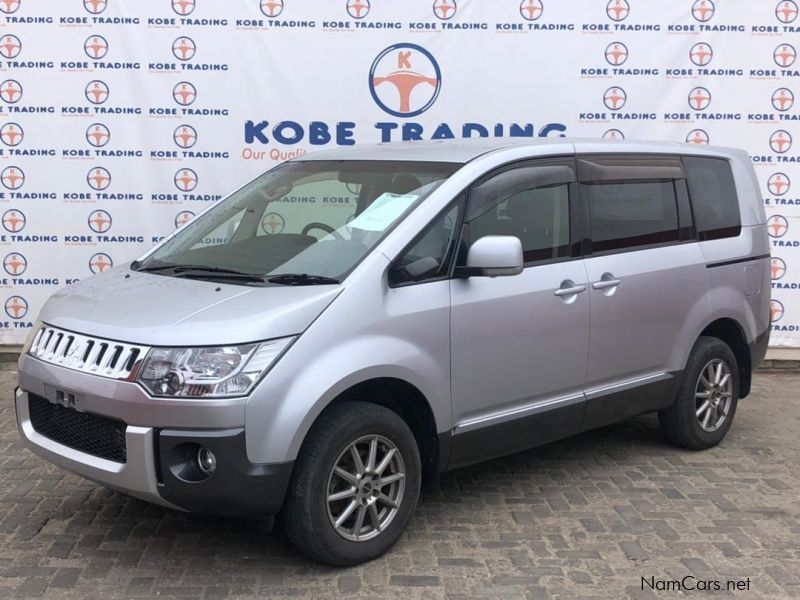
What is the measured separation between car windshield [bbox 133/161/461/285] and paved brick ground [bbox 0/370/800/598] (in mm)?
1292

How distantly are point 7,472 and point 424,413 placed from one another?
2.65 m

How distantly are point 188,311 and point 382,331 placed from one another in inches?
33.0

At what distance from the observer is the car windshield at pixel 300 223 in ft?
13.1

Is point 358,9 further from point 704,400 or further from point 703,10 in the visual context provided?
point 704,400

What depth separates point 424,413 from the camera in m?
4.06

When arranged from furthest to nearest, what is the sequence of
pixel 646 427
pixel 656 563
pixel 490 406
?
pixel 646 427 < pixel 490 406 < pixel 656 563

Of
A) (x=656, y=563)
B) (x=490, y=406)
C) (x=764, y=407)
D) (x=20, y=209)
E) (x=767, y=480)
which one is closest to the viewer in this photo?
(x=656, y=563)

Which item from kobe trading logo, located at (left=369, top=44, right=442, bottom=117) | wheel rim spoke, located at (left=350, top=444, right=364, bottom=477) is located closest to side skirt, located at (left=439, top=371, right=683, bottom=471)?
wheel rim spoke, located at (left=350, top=444, right=364, bottom=477)

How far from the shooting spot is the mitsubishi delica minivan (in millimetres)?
3447

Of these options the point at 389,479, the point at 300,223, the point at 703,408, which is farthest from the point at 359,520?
the point at 703,408

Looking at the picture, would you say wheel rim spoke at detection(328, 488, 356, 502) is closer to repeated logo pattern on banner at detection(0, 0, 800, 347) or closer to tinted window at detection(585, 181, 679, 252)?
tinted window at detection(585, 181, 679, 252)

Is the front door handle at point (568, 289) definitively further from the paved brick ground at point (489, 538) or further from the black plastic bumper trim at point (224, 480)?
the black plastic bumper trim at point (224, 480)

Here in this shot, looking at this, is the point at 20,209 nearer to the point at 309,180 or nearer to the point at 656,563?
the point at 309,180

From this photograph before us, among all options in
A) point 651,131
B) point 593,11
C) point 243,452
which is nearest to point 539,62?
point 593,11
